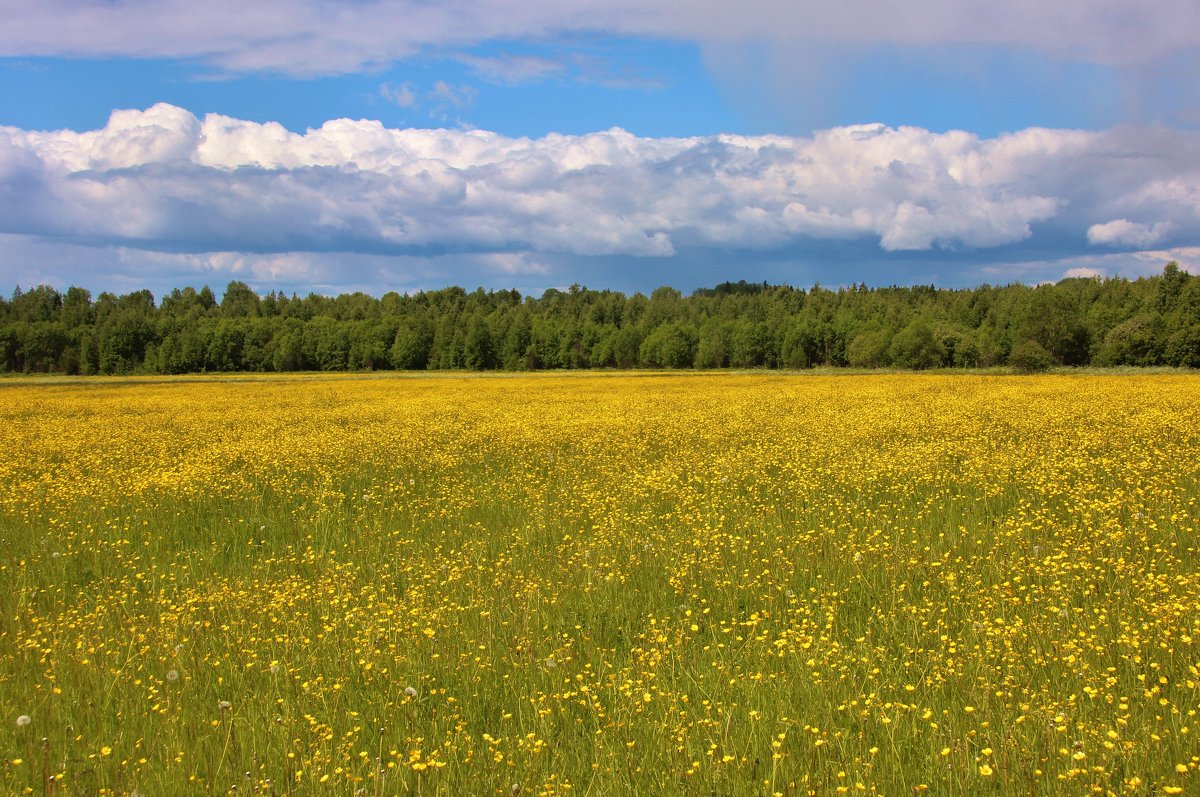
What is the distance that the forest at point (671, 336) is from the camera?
84750 mm

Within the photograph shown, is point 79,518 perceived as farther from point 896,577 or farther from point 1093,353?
point 1093,353

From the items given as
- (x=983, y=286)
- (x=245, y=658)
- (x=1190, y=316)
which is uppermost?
(x=983, y=286)

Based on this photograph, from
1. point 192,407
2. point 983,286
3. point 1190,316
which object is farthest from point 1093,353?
point 192,407

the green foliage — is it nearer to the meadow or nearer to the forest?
the forest

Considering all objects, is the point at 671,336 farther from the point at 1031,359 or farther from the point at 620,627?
the point at 620,627

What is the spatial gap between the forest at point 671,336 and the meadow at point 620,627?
6641 centimetres

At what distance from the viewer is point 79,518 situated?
9.95 metres

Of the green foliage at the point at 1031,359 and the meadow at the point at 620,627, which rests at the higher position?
the green foliage at the point at 1031,359

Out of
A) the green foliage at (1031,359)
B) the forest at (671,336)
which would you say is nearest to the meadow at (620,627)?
the green foliage at (1031,359)

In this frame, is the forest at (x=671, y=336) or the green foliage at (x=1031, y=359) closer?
the green foliage at (x=1031, y=359)

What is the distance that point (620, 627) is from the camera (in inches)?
232

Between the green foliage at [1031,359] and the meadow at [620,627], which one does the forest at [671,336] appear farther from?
the meadow at [620,627]

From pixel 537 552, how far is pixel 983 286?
570 ft

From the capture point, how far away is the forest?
84750 millimetres
